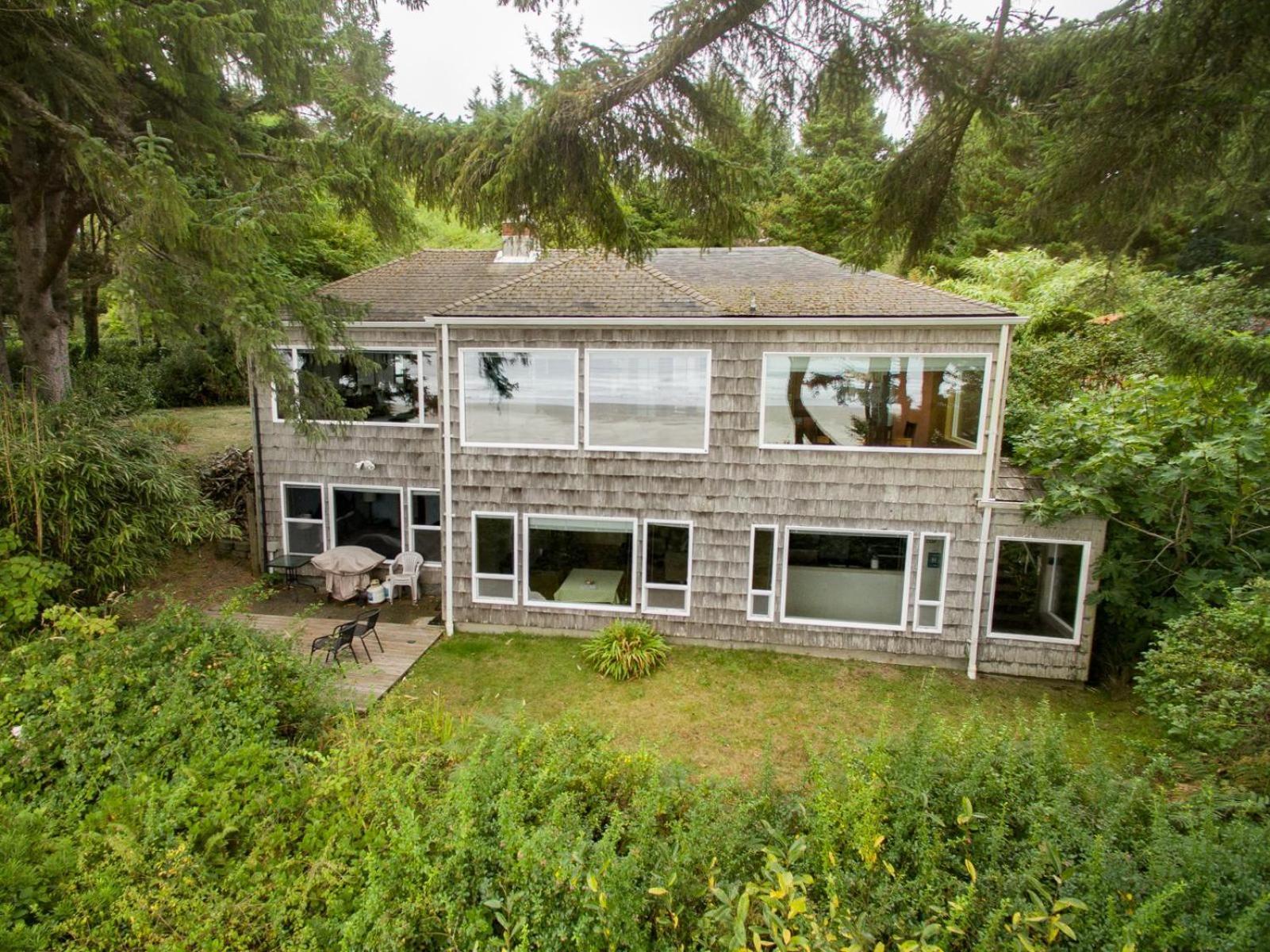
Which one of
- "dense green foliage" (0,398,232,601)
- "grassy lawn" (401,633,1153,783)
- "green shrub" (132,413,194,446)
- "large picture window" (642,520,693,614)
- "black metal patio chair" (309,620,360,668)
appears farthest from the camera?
"green shrub" (132,413,194,446)

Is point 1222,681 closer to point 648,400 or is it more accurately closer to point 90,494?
point 648,400

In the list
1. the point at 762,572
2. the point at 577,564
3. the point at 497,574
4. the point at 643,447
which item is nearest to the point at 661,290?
the point at 643,447

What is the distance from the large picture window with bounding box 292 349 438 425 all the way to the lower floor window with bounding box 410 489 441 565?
148 cm

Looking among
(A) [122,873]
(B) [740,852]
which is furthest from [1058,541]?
(A) [122,873]

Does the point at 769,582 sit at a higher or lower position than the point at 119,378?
lower

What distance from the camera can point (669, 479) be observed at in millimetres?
10016

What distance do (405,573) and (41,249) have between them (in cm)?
812

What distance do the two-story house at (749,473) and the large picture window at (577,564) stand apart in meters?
0.03

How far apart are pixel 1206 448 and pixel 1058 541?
2178mm

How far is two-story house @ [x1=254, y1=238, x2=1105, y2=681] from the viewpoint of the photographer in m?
9.25

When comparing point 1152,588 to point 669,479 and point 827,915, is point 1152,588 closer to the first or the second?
point 669,479

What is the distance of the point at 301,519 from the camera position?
12180 millimetres

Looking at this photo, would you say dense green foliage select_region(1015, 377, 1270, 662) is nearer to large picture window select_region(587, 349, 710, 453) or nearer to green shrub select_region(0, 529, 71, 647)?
large picture window select_region(587, 349, 710, 453)

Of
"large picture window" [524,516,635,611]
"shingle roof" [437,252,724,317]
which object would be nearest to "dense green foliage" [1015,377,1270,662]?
"shingle roof" [437,252,724,317]
